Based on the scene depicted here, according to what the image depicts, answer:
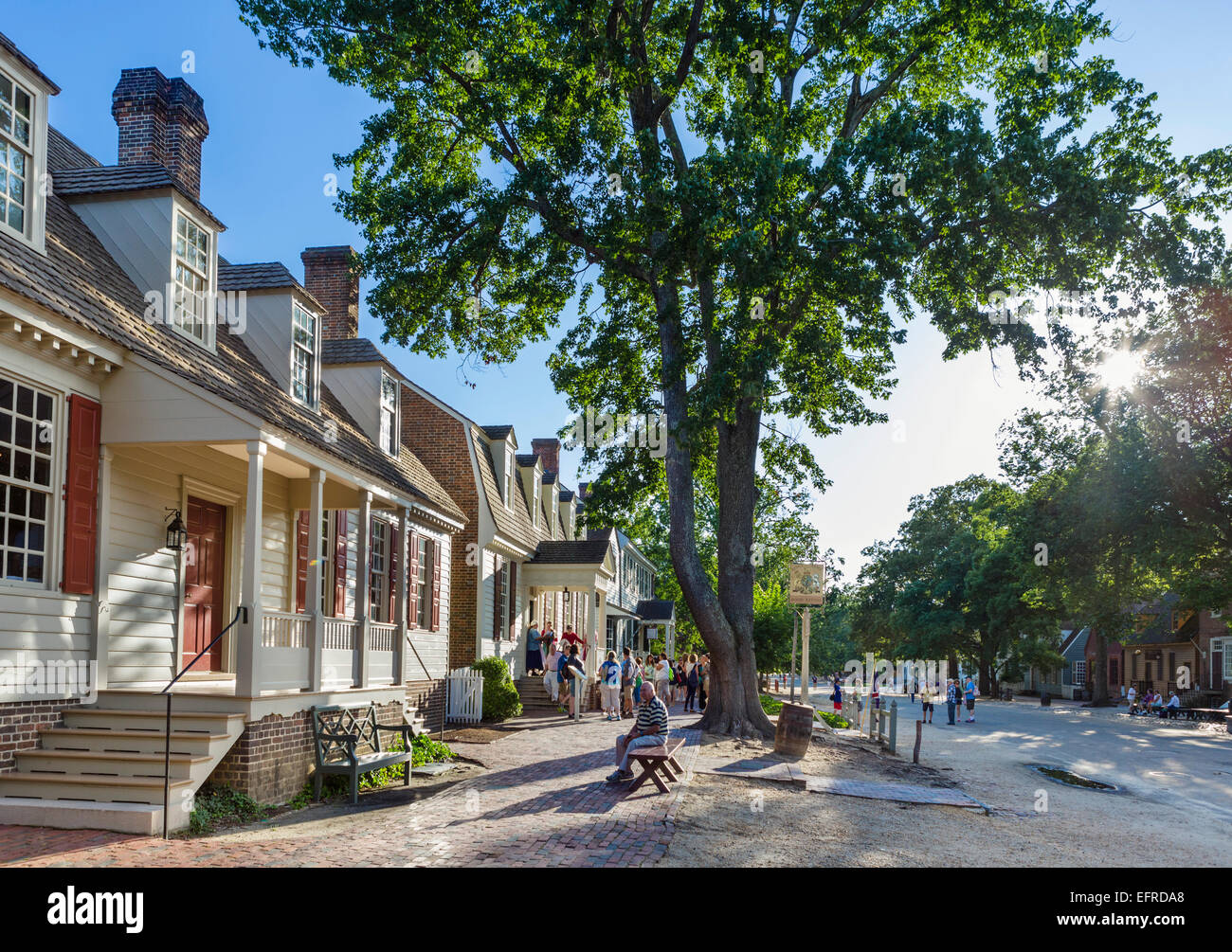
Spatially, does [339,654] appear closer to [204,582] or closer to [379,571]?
[204,582]

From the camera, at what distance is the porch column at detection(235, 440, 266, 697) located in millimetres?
10297

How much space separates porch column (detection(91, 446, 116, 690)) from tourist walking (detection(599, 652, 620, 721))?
12983 mm

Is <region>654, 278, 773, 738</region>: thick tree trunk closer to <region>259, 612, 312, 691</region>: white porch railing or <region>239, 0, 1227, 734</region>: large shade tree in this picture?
<region>239, 0, 1227, 734</region>: large shade tree

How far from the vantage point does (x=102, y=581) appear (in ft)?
33.4

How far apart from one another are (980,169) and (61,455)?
14.5m

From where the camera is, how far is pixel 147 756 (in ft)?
30.3


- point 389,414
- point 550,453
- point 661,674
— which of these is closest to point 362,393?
point 389,414

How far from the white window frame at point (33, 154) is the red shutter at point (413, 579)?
394 inches

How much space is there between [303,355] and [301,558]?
325 cm

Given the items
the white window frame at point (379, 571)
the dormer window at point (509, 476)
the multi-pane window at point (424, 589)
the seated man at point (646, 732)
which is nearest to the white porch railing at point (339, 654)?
the seated man at point (646, 732)

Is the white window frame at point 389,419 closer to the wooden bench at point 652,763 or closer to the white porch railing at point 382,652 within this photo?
the white porch railing at point 382,652

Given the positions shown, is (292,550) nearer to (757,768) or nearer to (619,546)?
(757,768)

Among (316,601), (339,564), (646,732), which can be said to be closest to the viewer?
(646,732)
